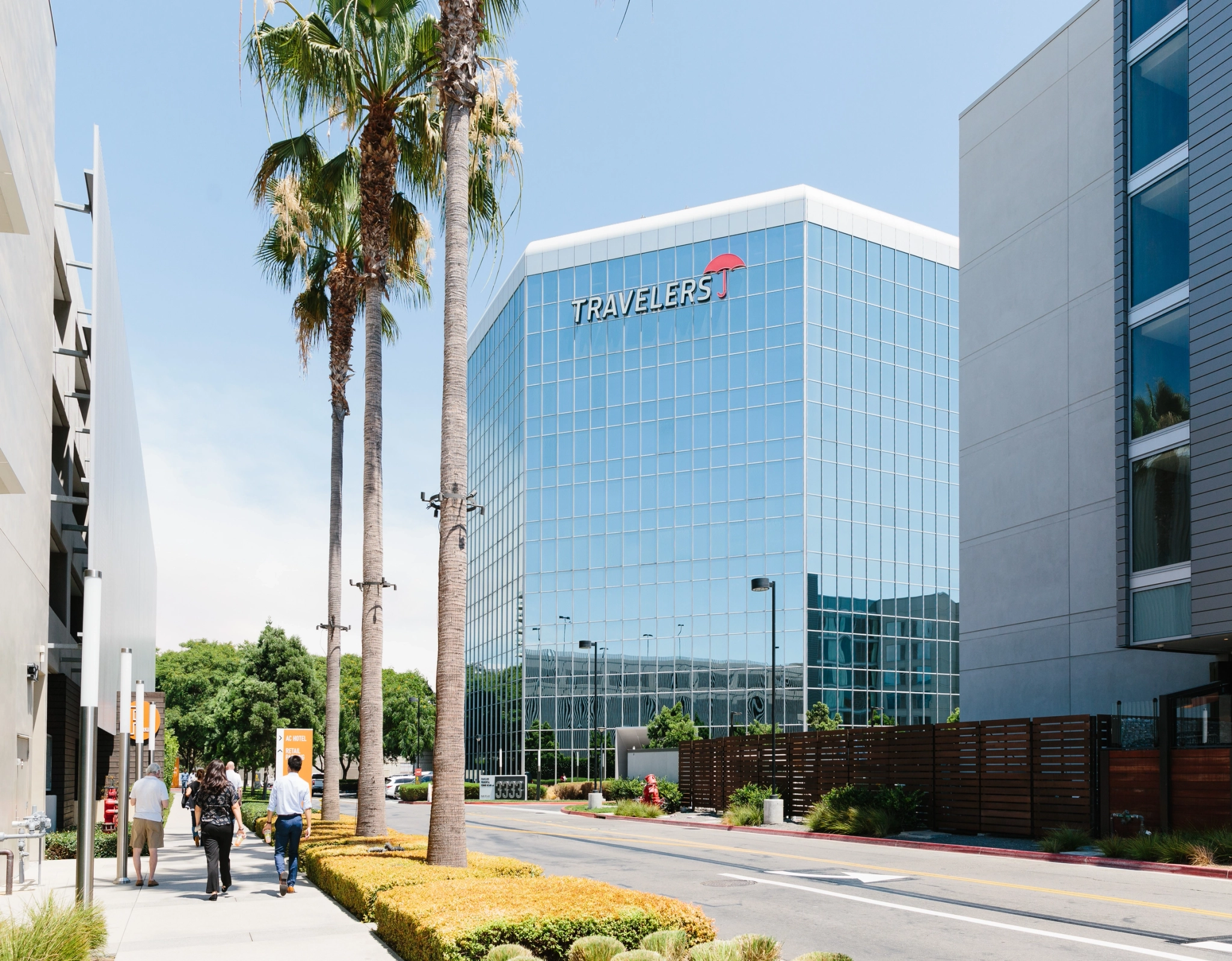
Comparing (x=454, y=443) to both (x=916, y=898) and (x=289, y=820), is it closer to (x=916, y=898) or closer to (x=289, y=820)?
(x=289, y=820)

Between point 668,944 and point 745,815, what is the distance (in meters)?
25.9

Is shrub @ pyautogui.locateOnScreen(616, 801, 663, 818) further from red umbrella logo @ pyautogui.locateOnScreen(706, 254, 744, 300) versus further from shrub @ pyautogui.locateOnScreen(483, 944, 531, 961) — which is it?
red umbrella logo @ pyautogui.locateOnScreen(706, 254, 744, 300)

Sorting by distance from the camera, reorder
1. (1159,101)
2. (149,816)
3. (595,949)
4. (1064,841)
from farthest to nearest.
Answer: (1159,101) → (1064,841) → (149,816) → (595,949)

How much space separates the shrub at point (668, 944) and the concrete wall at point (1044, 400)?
65.9 feet

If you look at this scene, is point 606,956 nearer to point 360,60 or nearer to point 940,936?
point 940,936

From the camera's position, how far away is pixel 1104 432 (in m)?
27.9

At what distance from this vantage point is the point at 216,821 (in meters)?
15.8

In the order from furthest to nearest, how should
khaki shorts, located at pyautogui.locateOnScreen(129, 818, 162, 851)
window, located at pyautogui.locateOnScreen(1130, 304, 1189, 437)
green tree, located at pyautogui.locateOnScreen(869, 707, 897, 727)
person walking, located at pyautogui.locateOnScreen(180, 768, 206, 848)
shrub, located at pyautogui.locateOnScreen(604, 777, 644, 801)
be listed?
green tree, located at pyautogui.locateOnScreen(869, 707, 897, 727) < shrub, located at pyautogui.locateOnScreen(604, 777, 644, 801) < window, located at pyautogui.locateOnScreen(1130, 304, 1189, 437) < person walking, located at pyautogui.locateOnScreen(180, 768, 206, 848) < khaki shorts, located at pyautogui.locateOnScreen(129, 818, 162, 851)

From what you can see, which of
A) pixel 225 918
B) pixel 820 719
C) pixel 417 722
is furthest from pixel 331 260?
pixel 417 722

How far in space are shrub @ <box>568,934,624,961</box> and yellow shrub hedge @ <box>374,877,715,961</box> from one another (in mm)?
411

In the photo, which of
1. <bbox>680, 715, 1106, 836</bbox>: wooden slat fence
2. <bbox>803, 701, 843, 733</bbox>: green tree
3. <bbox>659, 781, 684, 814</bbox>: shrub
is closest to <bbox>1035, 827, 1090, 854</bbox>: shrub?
<bbox>680, 715, 1106, 836</bbox>: wooden slat fence

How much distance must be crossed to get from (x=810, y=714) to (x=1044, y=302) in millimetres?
39536

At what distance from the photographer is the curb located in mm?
18750

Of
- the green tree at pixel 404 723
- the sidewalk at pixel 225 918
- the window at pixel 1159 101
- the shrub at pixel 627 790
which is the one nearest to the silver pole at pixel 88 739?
the sidewalk at pixel 225 918
